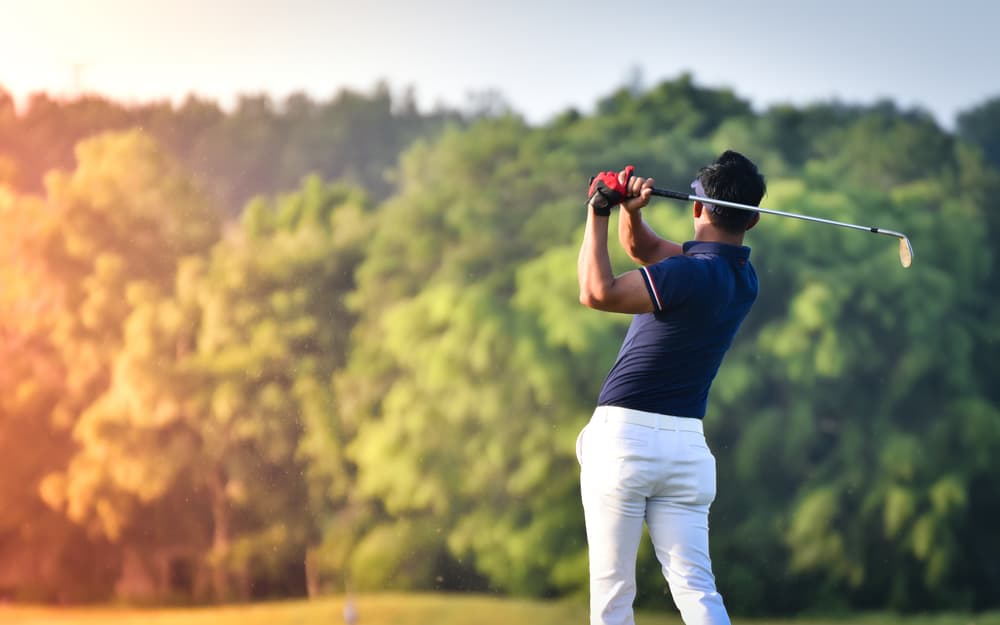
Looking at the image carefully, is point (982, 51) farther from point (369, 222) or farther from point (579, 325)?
point (369, 222)

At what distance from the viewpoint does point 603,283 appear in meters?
2.53

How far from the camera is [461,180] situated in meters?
6.04

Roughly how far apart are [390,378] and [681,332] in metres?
3.34

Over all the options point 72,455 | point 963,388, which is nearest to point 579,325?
point 963,388

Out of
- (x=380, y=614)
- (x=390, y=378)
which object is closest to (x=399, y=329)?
(x=390, y=378)

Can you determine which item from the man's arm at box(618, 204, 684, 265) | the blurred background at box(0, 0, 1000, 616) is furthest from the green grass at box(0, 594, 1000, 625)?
the man's arm at box(618, 204, 684, 265)

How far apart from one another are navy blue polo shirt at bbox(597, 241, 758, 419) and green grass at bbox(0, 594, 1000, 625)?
3.06 metres

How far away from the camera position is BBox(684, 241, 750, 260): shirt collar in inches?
106

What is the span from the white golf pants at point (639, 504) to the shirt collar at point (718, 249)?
33cm

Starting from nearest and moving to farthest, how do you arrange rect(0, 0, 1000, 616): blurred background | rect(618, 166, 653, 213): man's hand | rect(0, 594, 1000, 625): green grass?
rect(618, 166, 653, 213): man's hand, rect(0, 594, 1000, 625): green grass, rect(0, 0, 1000, 616): blurred background

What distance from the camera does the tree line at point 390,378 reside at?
19.0 feet

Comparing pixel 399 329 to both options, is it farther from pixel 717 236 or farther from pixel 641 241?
pixel 717 236

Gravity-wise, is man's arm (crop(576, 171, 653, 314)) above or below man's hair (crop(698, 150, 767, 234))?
below

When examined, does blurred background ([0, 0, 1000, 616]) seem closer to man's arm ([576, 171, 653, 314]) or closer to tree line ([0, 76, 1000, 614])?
tree line ([0, 76, 1000, 614])
